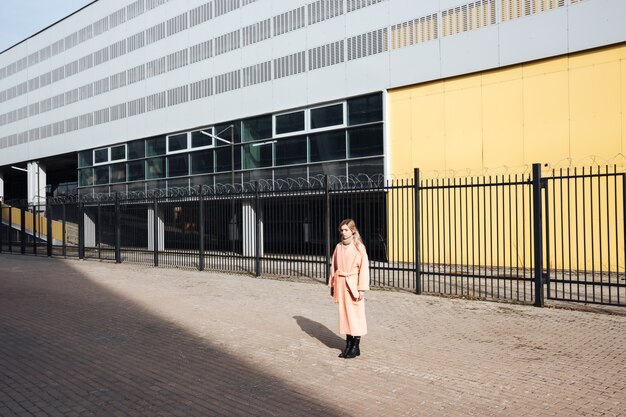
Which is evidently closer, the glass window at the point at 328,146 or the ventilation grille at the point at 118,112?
the glass window at the point at 328,146

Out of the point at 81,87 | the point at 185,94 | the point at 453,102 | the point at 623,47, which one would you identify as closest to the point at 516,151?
the point at 453,102

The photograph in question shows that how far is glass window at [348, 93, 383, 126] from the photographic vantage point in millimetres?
21438

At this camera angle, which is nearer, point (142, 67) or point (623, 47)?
point (623, 47)

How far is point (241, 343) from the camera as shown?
760 centimetres

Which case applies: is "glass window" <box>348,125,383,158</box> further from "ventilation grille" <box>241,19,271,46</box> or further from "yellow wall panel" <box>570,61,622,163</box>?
"ventilation grille" <box>241,19,271,46</box>

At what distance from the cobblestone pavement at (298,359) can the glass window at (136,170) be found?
69.8ft

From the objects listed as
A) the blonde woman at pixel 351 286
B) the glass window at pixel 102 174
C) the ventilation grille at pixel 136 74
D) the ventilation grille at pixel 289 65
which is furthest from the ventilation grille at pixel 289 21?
the blonde woman at pixel 351 286

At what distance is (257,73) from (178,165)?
24.6 feet

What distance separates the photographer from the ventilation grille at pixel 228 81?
26828 millimetres

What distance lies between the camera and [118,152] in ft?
111

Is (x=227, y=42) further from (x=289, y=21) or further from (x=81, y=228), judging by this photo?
(x=81, y=228)

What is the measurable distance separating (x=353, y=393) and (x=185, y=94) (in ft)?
87.1

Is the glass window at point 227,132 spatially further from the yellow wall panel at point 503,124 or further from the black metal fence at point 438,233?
the yellow wall panel at point 503,124

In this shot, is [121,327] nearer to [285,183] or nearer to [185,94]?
[285,183]
